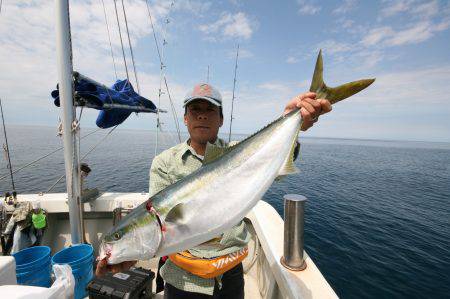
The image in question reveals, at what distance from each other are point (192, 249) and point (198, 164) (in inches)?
42.9

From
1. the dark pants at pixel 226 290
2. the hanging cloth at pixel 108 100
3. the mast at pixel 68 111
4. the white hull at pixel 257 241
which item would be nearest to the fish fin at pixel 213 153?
the dark pants at pixel 226 290

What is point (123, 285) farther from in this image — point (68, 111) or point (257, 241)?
point (68, 111)

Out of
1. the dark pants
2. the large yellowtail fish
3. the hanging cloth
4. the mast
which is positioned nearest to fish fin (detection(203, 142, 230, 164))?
the large yellowtail fish

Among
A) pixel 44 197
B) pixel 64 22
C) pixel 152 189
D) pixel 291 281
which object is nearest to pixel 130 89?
pixel 64 22

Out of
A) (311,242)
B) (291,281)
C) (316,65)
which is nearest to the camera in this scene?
(316,65)

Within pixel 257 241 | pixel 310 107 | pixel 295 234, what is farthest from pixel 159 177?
pixel 257 241

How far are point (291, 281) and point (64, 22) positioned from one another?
251 inches

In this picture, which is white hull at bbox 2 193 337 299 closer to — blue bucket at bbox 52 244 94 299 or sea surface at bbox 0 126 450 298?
blue bucket at bbox 52 244 94 299

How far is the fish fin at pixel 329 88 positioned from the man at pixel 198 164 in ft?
0.47

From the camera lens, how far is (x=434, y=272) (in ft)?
35.1

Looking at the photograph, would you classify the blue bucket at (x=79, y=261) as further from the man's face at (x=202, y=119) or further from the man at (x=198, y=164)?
the man's face at (x=202, y=119)

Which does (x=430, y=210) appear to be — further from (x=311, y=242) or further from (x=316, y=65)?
(x=316, y=65)

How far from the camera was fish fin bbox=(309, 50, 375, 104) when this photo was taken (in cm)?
259

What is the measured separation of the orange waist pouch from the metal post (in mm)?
1205
